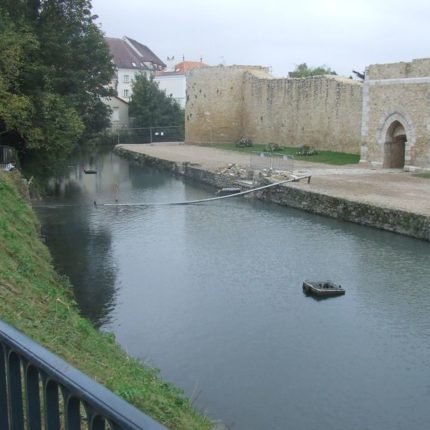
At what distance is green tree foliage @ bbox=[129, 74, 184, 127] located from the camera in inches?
1825

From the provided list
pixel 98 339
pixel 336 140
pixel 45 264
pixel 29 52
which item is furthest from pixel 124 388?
pixel 336 140

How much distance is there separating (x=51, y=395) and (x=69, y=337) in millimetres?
4258

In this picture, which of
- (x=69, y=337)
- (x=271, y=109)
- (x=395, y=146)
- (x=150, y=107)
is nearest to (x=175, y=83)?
(x=150, y=107)

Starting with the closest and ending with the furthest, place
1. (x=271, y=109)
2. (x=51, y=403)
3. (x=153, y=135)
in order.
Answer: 1. (x=51, y=403)
2. (x=271, y=109)
3. (x=153, y=135)

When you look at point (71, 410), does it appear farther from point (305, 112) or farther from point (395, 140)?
point (305, 112)

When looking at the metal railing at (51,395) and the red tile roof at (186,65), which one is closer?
the metal railing at (51,395)

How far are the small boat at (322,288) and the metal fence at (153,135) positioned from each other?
36.0m

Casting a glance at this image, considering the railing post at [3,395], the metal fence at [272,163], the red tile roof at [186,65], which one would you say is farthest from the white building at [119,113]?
the railing post at [3,395]

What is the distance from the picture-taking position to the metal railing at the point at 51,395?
4.71ft

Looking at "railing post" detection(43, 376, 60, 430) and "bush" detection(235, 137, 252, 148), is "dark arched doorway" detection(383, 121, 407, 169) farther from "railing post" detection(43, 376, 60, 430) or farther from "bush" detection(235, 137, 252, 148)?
"railing post" detection(43, 376, 60, 430)

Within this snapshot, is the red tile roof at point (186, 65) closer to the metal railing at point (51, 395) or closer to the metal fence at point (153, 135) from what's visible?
the metal fence at point (153, 135)

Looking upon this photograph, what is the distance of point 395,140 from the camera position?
22609mm

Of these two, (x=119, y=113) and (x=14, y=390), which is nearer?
(x=14, y=390)

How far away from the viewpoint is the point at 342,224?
16234 millimetres
